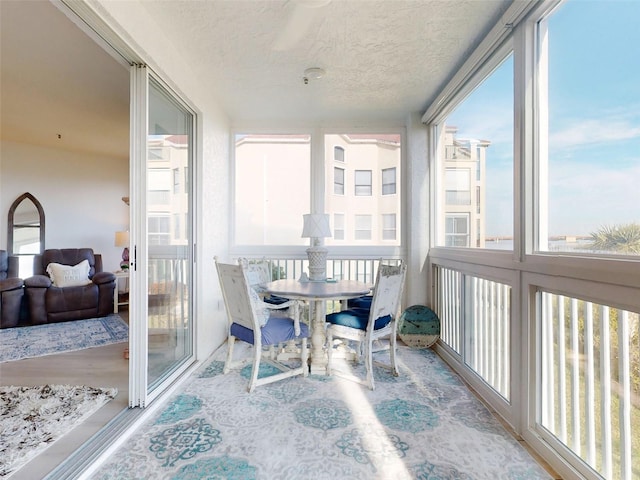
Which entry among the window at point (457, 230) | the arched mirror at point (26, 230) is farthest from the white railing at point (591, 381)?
the arched mirror at point (26, 230)

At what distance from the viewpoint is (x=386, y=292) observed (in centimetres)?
258

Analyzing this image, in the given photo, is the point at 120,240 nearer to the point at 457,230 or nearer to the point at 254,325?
the point at 254,325

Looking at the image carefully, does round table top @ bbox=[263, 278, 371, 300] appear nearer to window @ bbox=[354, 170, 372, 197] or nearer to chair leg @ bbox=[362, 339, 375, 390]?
chair leg @ bbox=[362, 339, 375, 390]

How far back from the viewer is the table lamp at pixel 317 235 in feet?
10.3

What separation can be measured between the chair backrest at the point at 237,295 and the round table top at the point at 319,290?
259mm

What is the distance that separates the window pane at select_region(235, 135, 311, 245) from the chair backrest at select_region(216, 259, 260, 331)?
140 centimetres

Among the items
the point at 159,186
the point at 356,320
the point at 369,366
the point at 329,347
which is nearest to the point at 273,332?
the point at 329,347

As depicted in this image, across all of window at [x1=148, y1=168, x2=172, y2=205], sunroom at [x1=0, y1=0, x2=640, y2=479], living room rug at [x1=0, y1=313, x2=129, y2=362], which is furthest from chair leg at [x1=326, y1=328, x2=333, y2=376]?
living room rug at [x1=0, y1=313, x2=129, y2=362]

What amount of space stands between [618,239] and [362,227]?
2725 millimetres

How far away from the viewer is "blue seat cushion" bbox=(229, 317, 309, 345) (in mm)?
2506

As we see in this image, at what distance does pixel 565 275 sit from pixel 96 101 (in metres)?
4.26

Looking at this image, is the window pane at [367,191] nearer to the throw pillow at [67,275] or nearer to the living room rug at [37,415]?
the living room rug at [37,415]

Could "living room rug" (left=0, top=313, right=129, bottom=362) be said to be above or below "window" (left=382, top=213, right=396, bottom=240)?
below

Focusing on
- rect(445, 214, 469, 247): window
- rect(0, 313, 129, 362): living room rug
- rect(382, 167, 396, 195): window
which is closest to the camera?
rect(445, 214, 469, 247): window
